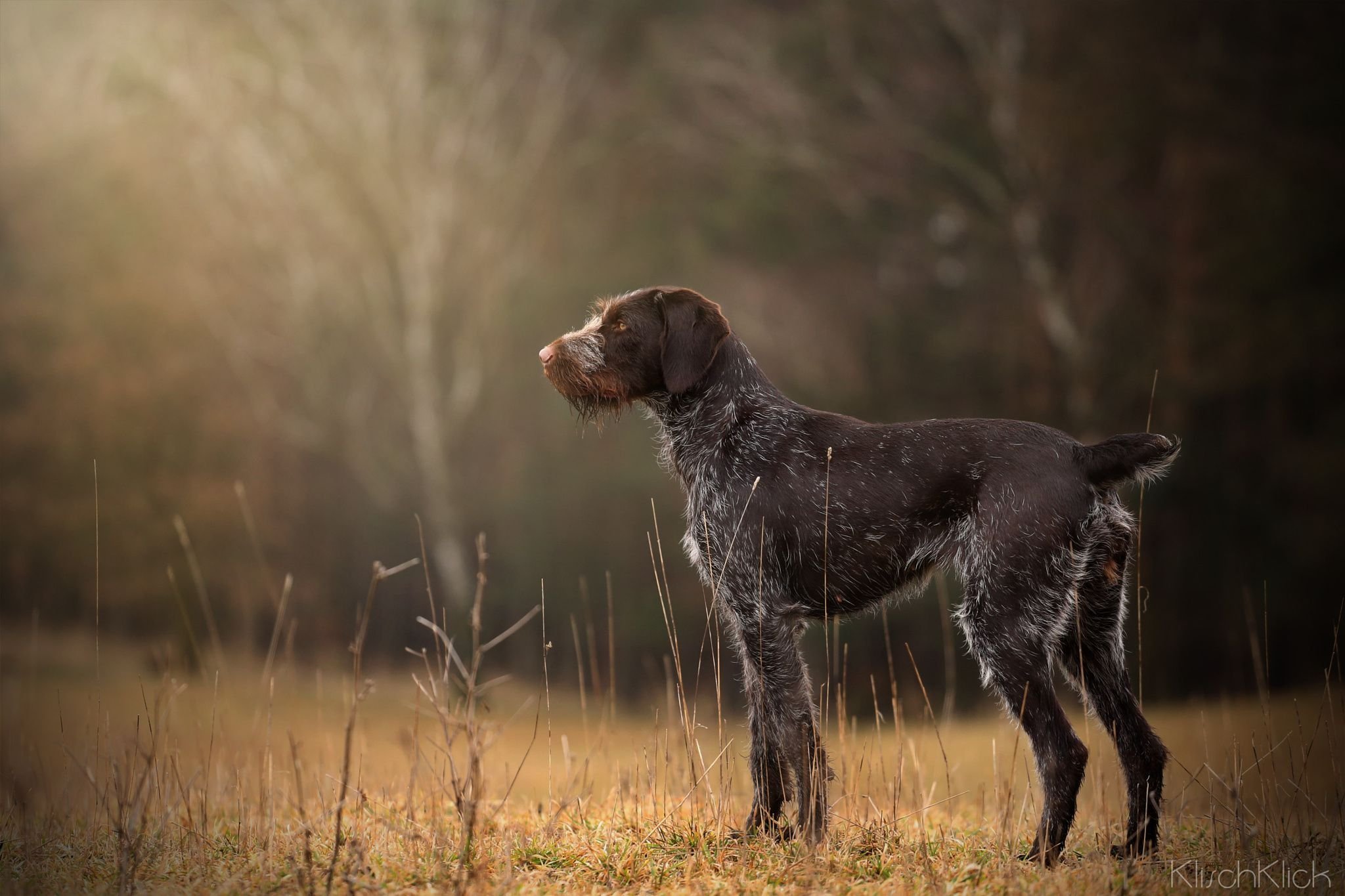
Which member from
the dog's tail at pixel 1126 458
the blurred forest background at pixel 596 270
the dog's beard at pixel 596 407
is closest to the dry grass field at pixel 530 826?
the dog's tail at pixel 1126 458

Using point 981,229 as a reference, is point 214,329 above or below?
below

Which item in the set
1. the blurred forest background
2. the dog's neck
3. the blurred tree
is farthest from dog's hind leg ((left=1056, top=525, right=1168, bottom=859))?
the blurred tree

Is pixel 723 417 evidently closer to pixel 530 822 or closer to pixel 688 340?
pixel 688 340

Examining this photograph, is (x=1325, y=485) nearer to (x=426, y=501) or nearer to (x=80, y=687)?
(x=426, y=501)

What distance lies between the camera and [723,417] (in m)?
5.32

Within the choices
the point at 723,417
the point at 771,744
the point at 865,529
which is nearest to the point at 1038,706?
the point at 865,529

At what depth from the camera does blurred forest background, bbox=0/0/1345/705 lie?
13.3m

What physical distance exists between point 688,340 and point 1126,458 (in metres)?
2.11

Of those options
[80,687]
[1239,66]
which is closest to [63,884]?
[80,687]

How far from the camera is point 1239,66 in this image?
13172 millimetres

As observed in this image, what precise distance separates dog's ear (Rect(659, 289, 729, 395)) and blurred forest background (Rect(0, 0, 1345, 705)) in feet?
31.2

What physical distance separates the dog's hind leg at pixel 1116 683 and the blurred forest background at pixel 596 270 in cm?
908

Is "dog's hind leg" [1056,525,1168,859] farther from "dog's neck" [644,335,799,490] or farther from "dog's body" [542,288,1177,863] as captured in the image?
"dog's neck" [644,335,799,490]

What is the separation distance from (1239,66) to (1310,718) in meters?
8.03
